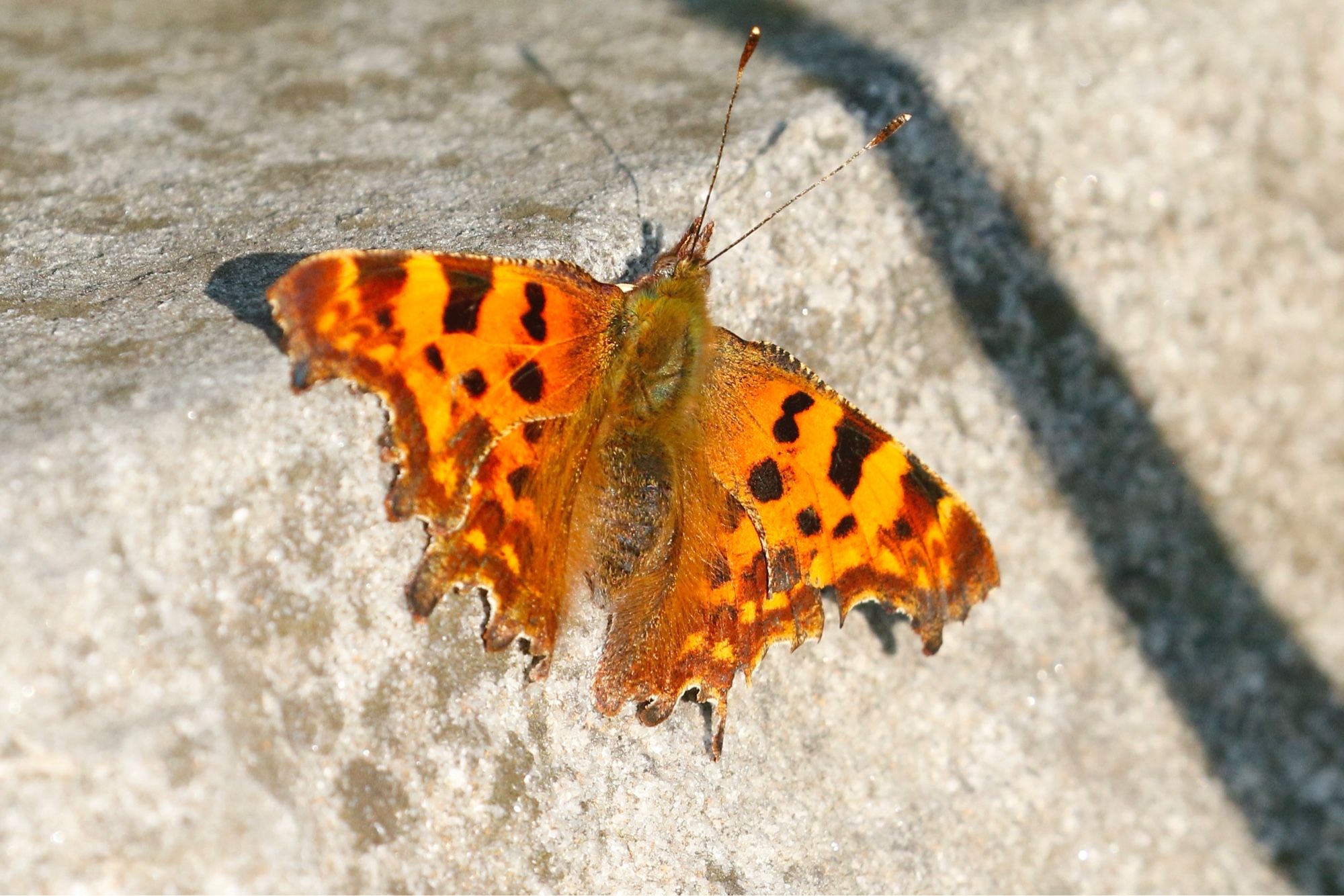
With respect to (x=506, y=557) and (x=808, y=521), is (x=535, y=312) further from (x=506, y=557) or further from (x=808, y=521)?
(x=808, y=521)

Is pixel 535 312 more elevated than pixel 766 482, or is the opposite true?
pixel 535 312

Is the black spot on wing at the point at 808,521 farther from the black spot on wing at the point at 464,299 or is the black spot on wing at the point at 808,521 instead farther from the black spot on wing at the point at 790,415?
the black spot on wing at the point at 464,299

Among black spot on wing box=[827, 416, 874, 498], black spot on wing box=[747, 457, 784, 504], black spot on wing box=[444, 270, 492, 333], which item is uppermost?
black spot on wing box=[444, 270, 492, 333]

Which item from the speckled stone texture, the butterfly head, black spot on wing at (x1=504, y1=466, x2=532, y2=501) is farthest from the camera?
the butterfly head

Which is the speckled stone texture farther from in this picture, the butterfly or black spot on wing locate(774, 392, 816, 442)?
black spot on wing locate(774, 392, 816, 442)

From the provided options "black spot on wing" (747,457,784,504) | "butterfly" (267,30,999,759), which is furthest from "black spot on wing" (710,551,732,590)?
"black spot on wing" (747,457,784,504)

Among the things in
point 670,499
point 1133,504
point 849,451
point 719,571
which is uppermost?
point 849,451

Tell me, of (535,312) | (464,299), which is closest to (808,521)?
(535,312)

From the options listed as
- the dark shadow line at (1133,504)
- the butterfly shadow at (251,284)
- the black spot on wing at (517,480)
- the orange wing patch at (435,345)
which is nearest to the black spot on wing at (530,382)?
the orange wing patch at (435,345)
